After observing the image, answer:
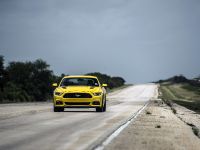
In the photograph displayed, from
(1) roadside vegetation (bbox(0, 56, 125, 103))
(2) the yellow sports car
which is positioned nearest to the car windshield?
(2) the yellow sports car

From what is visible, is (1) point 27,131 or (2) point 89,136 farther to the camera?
(1) point 27,131

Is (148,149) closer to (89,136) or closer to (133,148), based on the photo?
(133,148)

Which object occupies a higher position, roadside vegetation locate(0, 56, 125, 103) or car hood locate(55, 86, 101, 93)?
roadside vegetation locate(0, 56, 125, 103)

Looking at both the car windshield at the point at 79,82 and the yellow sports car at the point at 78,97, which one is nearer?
the yellow sports car at the point at 78,97

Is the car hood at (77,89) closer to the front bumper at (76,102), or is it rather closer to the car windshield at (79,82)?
the front bumper at (76,102)

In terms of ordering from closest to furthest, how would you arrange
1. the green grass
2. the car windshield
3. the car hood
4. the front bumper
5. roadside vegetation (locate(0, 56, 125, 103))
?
the front bumper, the car hood, the car windshield, the green grass, roadside vegetation (locate(0, 56, 125, 103))

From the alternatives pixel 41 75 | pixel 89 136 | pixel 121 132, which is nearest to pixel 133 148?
pixel 89 136

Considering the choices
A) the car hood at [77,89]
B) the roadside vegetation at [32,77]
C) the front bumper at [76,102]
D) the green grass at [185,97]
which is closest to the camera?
the front bumper at [76,102]

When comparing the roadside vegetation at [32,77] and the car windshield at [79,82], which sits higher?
the roadside vegetation at [32,77]

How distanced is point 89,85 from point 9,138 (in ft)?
52.1

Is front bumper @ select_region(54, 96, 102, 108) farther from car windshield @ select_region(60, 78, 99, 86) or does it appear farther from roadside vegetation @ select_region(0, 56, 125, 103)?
roadside vegetation @ select_region(0, 56, 125, 103)

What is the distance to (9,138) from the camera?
38.6 feet

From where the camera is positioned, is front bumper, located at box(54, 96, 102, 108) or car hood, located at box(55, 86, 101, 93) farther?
car hood, located at box(55, 86, 101, 93)

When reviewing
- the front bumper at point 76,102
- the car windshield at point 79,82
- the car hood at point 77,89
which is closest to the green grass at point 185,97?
the car windshield at point 79,82
